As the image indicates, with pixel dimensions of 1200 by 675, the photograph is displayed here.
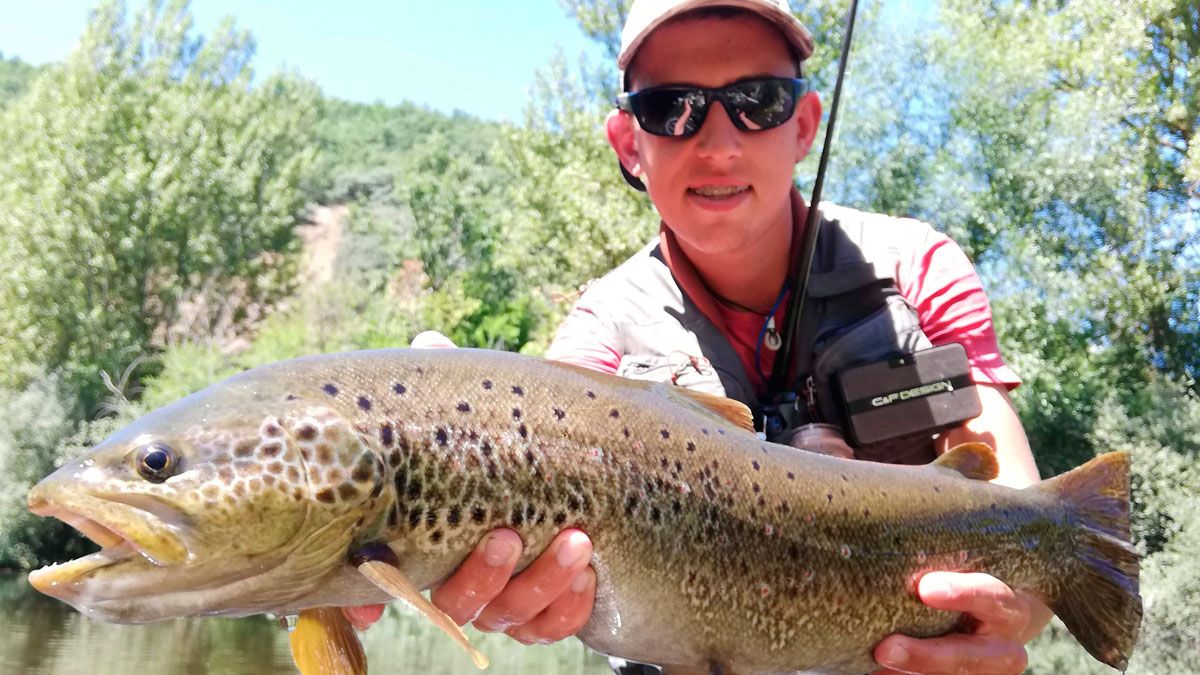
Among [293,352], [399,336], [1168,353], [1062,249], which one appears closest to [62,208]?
[293,352]

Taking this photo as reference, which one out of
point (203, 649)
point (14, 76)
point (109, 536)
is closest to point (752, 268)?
point (109, 536)

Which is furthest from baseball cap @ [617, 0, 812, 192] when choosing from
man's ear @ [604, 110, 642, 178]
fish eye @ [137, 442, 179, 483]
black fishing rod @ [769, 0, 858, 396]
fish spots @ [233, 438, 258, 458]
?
fish eye @ [137, 442, 179, 483]

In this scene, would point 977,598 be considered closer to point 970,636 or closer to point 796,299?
point 970,636

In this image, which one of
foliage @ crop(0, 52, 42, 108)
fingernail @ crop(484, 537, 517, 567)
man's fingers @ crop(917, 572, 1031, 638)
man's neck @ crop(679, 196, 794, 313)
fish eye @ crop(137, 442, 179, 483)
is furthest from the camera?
foliage @ crop(0, 52, 42, 108)

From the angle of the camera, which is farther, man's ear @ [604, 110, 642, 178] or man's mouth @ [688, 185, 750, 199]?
man's ear @ [604, 110, 642, 178]

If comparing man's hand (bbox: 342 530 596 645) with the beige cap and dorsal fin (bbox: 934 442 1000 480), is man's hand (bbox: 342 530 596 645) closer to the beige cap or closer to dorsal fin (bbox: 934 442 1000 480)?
dorsal fin (bbox: 934 442 1000 480)
